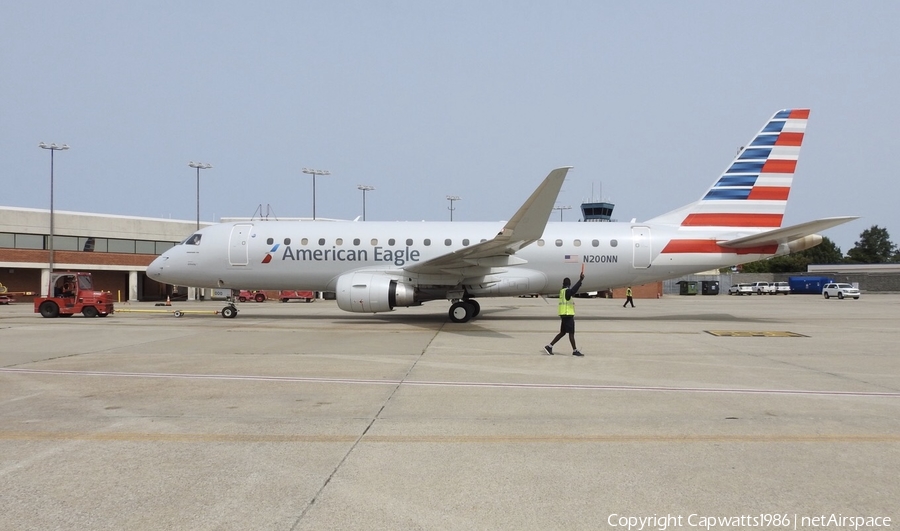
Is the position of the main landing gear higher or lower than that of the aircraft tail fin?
lower

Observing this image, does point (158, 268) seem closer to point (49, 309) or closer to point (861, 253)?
point (49, 309)

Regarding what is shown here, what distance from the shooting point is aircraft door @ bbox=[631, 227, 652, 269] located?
69.3ft

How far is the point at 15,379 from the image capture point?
372 inches

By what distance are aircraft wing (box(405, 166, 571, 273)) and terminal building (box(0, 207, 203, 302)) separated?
141 feet

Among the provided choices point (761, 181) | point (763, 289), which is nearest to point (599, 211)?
point (763, 289)

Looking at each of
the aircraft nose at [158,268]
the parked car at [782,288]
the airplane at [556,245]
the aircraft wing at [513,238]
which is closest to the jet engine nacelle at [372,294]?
the aircraft wing at [513,238]

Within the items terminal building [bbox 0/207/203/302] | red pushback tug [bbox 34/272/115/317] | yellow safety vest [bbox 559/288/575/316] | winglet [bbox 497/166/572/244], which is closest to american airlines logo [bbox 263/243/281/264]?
winglet [bbox 497/166/572/244]

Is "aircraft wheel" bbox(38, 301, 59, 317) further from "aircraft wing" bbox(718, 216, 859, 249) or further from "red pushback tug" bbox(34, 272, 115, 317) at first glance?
"aircraft wing" bbox(718, 216, 859, 249)

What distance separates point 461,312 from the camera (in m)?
19.9

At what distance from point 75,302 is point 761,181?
88.1 ft

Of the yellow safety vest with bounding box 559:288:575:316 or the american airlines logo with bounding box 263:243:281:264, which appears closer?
the yellow safety vest with bounding box 559:288:575:316

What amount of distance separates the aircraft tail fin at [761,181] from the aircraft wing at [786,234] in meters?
1.01

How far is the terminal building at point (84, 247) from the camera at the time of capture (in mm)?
48500

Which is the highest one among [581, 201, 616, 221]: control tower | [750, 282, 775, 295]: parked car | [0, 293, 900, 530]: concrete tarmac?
[581, 201, 616, 221]: control tower
